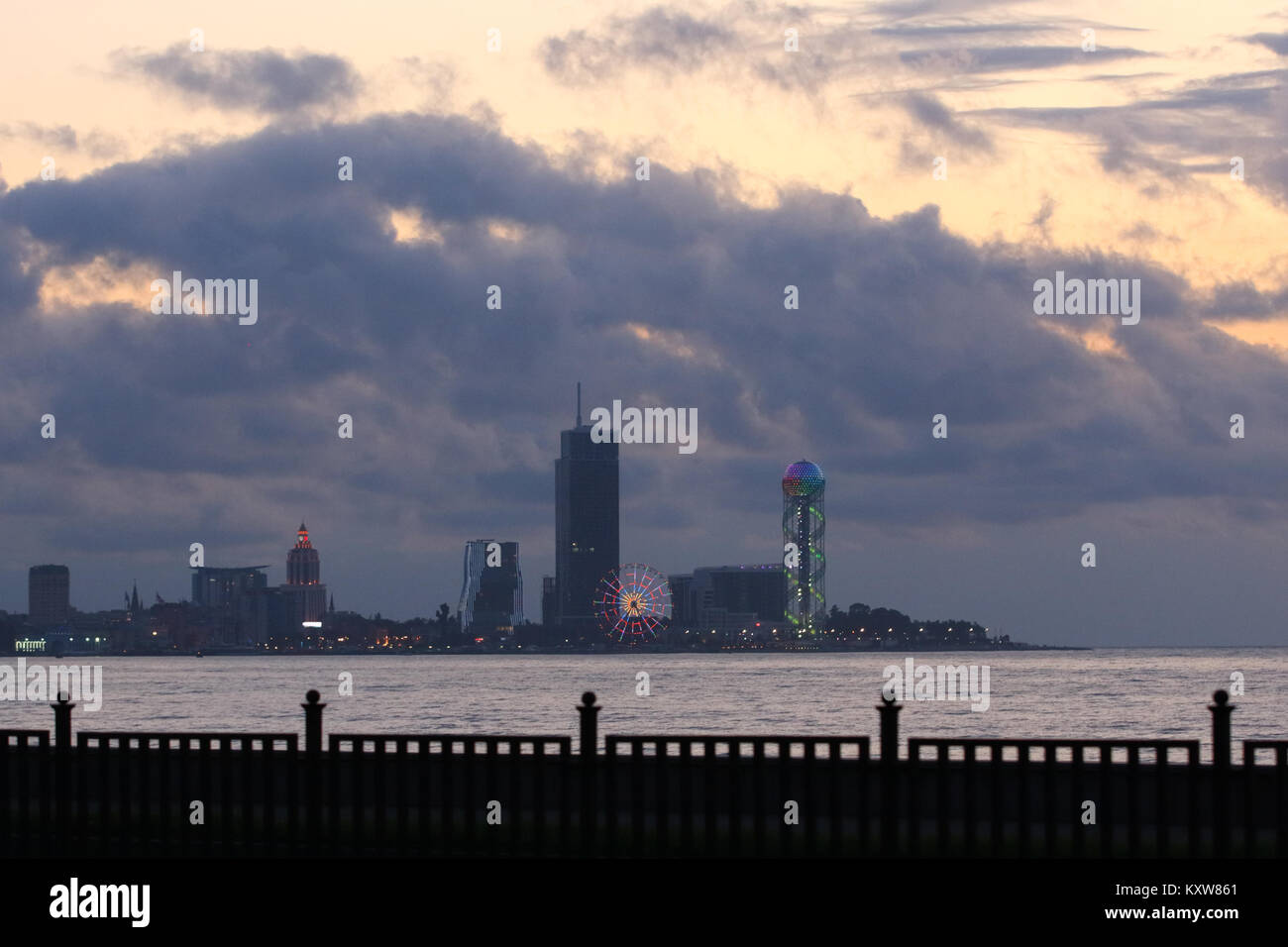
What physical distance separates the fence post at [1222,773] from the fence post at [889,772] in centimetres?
281

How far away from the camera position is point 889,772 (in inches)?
599

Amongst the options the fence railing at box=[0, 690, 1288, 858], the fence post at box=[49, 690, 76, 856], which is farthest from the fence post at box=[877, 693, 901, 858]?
the fence post at box=[49, 690, 76, 856]

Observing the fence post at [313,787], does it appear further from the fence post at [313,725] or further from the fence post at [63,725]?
the fence post at [63,725]

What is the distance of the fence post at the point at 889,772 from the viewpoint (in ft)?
48.4

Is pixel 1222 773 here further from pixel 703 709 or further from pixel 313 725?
pixel 703 709

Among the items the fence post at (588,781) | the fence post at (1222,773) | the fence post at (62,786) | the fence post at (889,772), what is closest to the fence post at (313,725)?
the fence post at (62,786)

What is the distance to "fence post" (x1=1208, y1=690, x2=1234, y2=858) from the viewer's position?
1443 centimetres

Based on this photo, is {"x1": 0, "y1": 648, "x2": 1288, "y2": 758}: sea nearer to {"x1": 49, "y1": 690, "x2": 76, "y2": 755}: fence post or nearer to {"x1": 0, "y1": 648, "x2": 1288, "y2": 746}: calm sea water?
{"x1": 0, "y1": 648, "x2": 1288, "y2": 746}: calm sea water

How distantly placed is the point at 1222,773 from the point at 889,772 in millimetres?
3019

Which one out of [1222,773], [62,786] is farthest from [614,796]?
[62,786]
